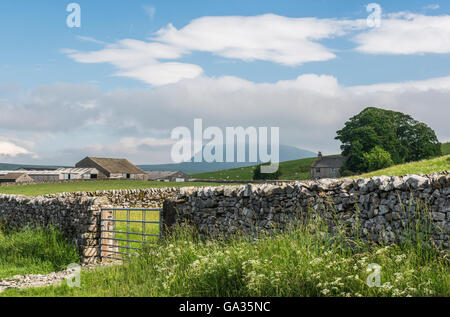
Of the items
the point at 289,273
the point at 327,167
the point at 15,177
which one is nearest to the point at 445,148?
the point at 327,167

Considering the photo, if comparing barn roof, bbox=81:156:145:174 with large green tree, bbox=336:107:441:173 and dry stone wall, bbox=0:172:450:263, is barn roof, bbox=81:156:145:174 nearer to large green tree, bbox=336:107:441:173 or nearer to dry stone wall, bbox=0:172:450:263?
large green tree, bbox=336:107:441:173

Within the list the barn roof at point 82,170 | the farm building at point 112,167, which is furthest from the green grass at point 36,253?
the farm building at point 112,167

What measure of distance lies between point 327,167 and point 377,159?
80.3 feet

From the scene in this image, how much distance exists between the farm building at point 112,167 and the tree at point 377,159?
43.1m

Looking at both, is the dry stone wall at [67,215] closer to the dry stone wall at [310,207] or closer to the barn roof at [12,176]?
the dry stone wall at [310,207]

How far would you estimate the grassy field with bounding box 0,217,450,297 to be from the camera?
5727mm

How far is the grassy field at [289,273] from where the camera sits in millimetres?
5727

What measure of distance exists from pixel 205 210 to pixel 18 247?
7195 millimetres

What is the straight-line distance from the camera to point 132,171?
77562 mm

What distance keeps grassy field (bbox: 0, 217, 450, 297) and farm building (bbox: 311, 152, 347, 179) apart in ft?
229

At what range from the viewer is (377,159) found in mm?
53000

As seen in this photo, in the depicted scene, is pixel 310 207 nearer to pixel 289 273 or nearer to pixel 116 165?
pixel 289 273

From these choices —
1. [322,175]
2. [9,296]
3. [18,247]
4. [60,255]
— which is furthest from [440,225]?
[322,175]

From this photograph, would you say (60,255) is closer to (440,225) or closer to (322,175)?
(440,225)
